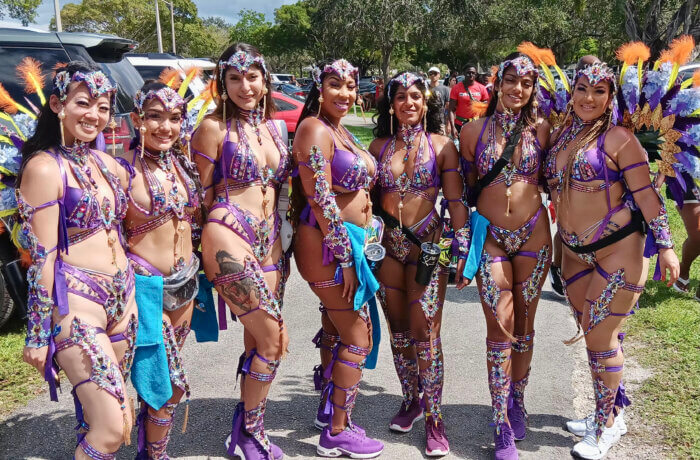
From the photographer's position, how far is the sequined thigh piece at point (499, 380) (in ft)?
11.7

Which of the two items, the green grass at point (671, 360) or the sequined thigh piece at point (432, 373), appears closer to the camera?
the sequined thigh piece at point (432, 373)

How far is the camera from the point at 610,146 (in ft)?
11.0

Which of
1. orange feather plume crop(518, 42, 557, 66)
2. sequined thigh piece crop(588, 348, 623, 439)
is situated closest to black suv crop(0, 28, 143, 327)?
orange feather plume crop(518, 42, 557, 66)

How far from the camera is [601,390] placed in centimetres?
356

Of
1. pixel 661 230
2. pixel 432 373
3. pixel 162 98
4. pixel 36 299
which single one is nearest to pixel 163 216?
pixel 162 98

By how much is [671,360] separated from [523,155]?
2354mm

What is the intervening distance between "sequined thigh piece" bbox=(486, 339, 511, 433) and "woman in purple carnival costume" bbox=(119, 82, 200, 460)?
1719mm

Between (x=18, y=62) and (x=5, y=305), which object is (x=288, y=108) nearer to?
(x=18, y=62)

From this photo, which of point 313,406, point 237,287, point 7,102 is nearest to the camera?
point 7,102

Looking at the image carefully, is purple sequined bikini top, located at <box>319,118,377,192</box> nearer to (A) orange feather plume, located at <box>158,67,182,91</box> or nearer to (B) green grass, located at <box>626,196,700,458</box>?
(A) orange feather plume, located at <box>158,67,182,91</box>

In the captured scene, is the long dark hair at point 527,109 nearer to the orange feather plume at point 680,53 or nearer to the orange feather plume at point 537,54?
the orange feather plume at point 537,54

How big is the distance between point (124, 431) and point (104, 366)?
0.30 metres

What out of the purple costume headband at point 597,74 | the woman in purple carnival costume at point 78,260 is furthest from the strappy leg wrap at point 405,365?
the purple costume headband at point 597,74

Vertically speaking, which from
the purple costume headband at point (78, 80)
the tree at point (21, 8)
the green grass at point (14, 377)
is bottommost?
the green grass at point (14, 377)
